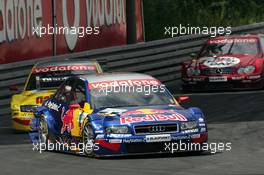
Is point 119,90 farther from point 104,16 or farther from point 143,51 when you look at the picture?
point 104,16

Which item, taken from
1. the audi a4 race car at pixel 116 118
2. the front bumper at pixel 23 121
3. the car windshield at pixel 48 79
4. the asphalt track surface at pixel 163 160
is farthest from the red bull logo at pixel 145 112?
the car windshield at pixel 48 79

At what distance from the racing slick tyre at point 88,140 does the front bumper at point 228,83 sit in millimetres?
11305

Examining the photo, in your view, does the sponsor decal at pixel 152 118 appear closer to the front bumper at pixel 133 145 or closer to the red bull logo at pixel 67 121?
the front bumper at pixel 133 145

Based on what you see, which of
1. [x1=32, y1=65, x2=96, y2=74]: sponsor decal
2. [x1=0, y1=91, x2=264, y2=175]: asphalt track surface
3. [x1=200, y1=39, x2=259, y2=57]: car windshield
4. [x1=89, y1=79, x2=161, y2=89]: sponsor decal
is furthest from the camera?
[x1=200, y1=39, x2=259, y2=57]: car windshield

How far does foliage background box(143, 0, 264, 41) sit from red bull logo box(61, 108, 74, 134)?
64.1 feet

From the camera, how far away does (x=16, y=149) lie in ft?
48.1

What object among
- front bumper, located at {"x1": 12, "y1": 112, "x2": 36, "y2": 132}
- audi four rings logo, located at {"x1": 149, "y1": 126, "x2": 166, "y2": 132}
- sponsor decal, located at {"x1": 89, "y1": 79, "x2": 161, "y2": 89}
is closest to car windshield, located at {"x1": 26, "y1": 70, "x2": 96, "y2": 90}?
front bumper, located at {"x1": 12, "y1": 112, "x2": 36, "y2": 132}

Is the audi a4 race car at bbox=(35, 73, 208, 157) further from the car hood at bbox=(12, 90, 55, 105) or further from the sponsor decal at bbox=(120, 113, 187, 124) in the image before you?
the car hood at bbox=(12, 90, 55, 105)

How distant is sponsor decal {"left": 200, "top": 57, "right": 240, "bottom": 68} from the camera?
80.7 feet

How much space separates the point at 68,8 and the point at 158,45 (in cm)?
291

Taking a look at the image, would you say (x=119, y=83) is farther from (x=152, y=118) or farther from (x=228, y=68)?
(x=228, y=68)

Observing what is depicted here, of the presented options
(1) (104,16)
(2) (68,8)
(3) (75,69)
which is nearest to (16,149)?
(3) (75,69)

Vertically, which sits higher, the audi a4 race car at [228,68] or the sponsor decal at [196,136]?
the sponsor decal at [196,136]

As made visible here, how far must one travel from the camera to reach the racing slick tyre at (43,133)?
587 inches
